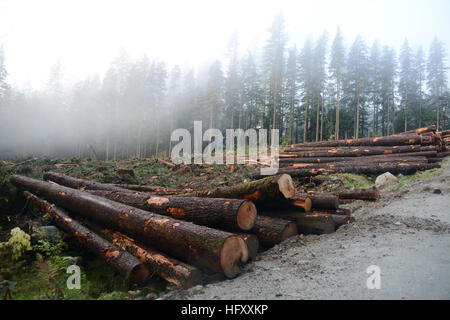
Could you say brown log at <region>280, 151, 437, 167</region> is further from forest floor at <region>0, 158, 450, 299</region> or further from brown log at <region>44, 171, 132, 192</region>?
brown log at <region>44, 171, 132, 192</region>

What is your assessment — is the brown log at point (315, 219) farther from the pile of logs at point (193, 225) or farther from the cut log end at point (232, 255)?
the cut log end at point (232, 255)

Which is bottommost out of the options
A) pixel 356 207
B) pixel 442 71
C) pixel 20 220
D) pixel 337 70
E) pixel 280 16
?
pixel 20 220

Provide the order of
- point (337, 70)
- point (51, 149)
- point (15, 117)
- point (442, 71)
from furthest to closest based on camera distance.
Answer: point (51, 149) → point (15, 117) → point (442, 71) → point (337, 70)

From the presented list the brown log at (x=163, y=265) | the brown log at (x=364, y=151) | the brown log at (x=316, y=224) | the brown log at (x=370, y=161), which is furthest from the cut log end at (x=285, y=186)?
the brown log at (x=364, y=151)

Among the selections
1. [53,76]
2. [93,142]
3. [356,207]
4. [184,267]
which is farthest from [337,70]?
[53,76]

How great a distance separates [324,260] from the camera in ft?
9.96

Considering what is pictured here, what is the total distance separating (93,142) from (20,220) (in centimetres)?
4442

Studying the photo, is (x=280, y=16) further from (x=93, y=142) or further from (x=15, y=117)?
(x=15, y=117)

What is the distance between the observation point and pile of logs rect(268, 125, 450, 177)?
8.92 m

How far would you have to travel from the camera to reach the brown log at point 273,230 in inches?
149

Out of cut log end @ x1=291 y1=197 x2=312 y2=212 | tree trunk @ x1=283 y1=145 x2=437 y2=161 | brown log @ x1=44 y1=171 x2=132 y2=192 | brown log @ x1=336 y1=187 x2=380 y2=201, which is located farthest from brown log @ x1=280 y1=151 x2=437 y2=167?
brown log @ x1=44 y1=171 x2=132 y2=192

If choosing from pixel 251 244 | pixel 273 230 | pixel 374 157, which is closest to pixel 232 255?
pixel 251 244

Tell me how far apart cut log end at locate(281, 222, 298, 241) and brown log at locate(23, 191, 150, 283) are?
7.35ft

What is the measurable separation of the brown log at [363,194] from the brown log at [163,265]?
4.99 meters
